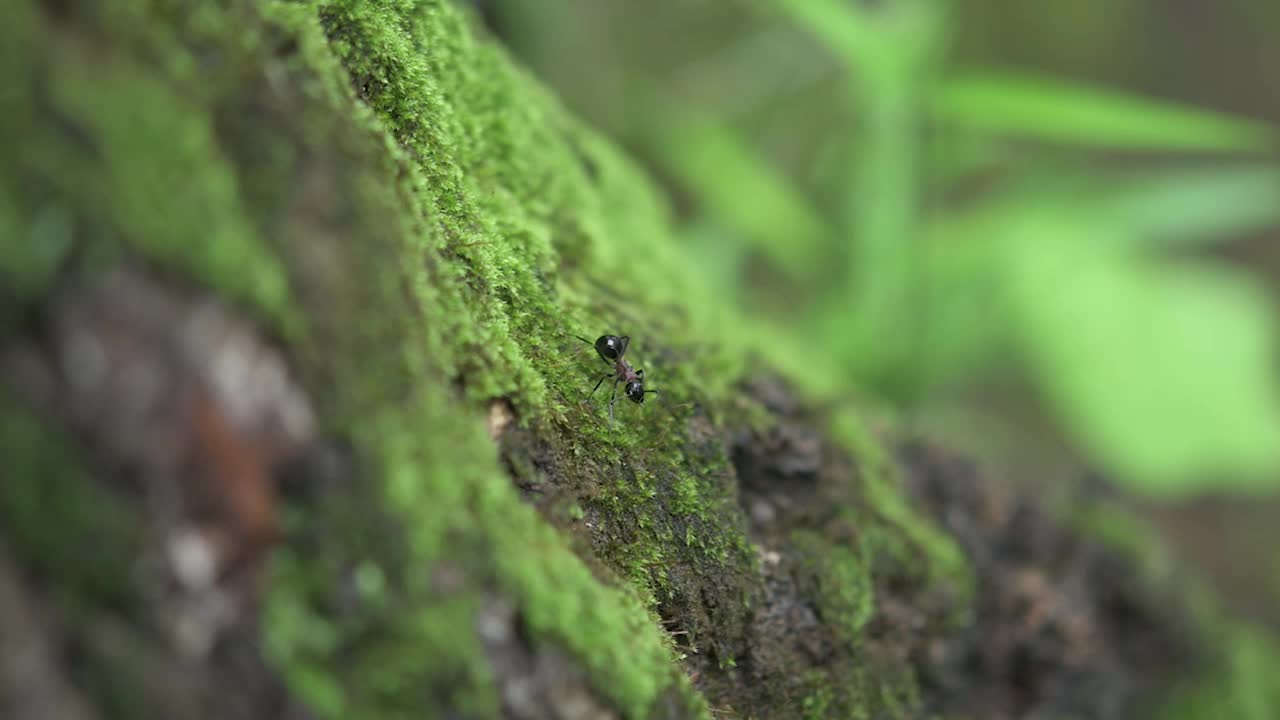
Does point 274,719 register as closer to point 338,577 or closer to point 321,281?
point 338,577

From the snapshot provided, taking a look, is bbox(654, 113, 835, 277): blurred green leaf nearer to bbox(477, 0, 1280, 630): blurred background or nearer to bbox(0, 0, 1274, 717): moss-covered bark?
bbox(477, 0, 1280, 630): blurred background

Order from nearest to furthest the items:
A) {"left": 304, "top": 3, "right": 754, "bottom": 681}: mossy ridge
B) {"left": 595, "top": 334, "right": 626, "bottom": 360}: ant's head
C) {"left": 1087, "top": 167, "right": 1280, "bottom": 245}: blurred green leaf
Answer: {"left": 304, "top": 3, "right": 754, "bottom": 681}: mossy ridge, {"left": 595, "top": 334, "right": 626, "bottom": 360}: ant's head, {"left": 1087, "top": 167, "right": 1280, "bottom": 245}: blurred green leaf

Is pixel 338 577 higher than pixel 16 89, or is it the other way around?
pixel 16 89

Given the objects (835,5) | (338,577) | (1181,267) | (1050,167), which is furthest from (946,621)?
(1181,267)

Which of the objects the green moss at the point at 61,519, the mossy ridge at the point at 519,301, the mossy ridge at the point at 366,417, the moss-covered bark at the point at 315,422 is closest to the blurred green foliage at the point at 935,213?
the mossy ridge at the point at 519,301

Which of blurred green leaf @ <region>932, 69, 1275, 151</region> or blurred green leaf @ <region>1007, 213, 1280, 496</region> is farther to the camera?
blurred green leaf @ <region>1007, 213, 1280, 496</region>

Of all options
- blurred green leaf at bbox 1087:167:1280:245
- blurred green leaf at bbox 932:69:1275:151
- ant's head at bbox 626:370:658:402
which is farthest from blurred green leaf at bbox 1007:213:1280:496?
ant's head at bbox 626:370:658:402
